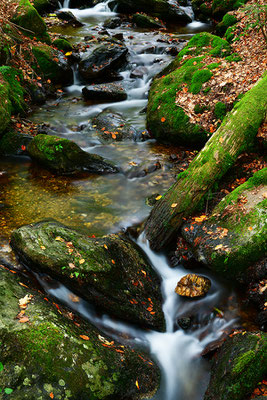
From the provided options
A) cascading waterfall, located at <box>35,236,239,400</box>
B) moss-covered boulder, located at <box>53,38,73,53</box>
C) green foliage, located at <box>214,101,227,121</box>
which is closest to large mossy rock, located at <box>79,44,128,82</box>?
moss-covered boulder, located at <box>53,38,73,53</box>

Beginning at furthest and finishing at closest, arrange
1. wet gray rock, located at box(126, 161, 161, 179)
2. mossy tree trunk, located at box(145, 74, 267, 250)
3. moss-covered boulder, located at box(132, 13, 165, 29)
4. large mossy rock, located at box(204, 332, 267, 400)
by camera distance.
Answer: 1. moss-covered boulder, located at box(132, 13, 165, 29)
2. wet gray rock, located at box(126, 161, 161, 179)
3. mossy tree trunk, located at box(145, 74, 267, 250)
4. large mossy rock, located at box(204, 332, 267, 400)

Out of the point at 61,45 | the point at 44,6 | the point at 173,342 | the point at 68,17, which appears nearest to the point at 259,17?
the point at 173,342

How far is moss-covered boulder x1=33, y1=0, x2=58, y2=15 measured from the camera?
17.2 meters

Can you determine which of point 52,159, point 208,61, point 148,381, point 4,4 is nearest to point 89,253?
point 148,381

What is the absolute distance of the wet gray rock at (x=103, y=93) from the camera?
11.3 metres

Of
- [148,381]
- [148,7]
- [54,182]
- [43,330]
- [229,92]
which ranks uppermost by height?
[148,7]

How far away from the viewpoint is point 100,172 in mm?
7953

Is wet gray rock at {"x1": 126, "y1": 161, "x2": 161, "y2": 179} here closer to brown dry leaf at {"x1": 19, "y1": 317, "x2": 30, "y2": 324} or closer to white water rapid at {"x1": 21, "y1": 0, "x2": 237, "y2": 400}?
white water rapid at {"x1": 21, "y1": 0, "x2": 237, "y2": 400}

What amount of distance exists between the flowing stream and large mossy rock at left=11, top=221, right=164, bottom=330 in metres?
0.20

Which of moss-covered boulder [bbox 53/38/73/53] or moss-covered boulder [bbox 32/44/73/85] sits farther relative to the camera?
moss-covered boulder [bbox 53/38/73/53]

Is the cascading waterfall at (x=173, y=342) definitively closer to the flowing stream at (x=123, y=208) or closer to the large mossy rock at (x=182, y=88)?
the flowing stream at (x=123, y=208)

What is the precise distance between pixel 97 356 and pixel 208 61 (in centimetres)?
828

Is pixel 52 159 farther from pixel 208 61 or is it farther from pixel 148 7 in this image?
pixel 148 7

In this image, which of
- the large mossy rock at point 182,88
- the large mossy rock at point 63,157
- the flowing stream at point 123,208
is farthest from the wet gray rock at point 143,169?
the large mossy rock at point 182,88
